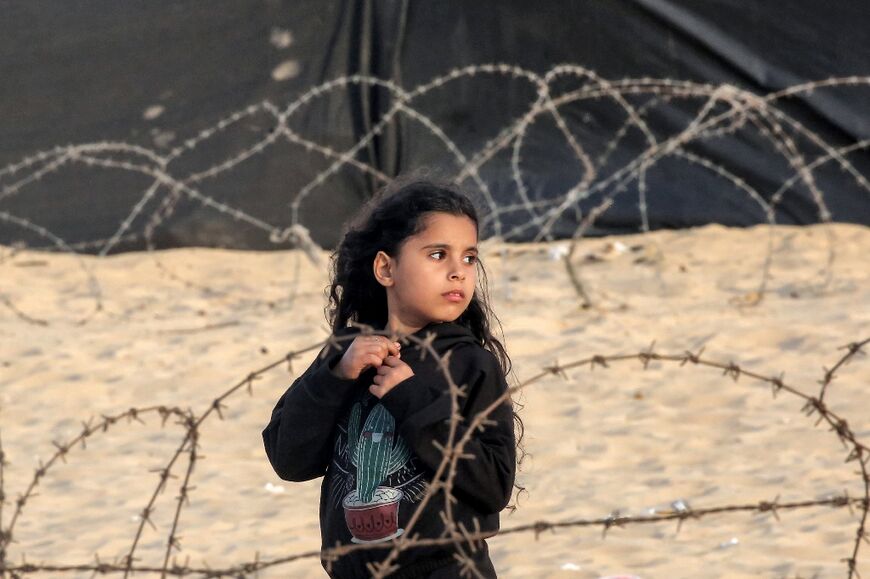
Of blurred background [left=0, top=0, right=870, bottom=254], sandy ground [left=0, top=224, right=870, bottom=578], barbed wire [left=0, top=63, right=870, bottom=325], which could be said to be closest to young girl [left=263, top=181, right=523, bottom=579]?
sandy ground [left=0, top=224, right=870, bottom=578]

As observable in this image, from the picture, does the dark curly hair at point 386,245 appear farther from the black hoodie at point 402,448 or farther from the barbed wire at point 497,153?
the barbed wire at point 497,153

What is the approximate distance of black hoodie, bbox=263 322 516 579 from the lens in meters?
2.18

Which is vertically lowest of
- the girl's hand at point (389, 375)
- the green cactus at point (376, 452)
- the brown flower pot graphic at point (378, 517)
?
the brown flower pot graphic at point (378, 517)

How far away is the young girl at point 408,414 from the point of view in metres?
2.20

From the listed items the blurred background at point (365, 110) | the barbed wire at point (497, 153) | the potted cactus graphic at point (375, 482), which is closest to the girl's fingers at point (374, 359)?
the potted cactus graphic at point (375, 482)

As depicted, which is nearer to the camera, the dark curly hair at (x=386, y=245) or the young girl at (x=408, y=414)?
the young girl at (x=408, y=414)

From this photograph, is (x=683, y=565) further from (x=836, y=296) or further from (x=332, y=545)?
(x=836, y=296)

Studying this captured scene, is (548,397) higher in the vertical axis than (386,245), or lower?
lower

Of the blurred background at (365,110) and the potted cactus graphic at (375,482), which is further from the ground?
the blurred background at (365,110)

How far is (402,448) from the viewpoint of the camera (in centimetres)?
224

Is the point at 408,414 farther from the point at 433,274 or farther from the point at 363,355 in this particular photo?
the point at 433,274

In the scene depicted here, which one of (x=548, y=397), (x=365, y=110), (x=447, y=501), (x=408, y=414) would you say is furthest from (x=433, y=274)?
(x=365, y=110)

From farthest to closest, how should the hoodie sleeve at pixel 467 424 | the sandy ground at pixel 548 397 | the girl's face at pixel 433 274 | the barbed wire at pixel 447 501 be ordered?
the sandy ground at pixel 548 397
the girl's face at pixel 433 274
the hoodie sleeve at pixel 467 424
the barbed wire at pixel 447 501

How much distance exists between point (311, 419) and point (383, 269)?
0.99ft
